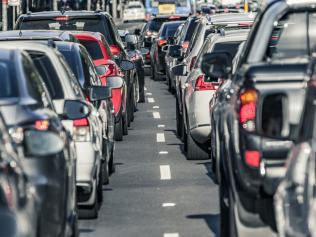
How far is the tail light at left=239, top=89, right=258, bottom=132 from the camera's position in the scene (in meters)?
10.1

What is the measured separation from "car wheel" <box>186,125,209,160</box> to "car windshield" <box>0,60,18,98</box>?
8437 mm

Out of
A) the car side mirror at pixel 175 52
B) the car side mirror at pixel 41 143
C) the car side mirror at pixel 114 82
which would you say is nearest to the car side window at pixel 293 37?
the car side mirror at pixel 41 143

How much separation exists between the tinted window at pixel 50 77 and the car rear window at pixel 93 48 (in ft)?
23.2

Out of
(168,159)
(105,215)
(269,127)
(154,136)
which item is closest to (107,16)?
(154,136)

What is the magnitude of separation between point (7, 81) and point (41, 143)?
4.74ft

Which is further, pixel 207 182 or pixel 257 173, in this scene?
pixel 207 182

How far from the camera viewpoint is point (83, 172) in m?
13.2

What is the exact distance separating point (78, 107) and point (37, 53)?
1.16 m

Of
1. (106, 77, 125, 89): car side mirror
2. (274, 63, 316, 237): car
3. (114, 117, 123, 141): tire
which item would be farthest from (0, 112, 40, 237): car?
(114, 117, 123, 141): tire

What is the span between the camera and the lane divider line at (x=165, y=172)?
1742 cm

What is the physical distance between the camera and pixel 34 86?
35.0 feet

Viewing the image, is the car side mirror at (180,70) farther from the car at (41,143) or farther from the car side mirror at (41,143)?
the car side mirror at (41,143)

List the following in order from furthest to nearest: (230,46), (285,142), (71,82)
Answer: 1. (230,46)
2. (71,82)
3. (285,142)

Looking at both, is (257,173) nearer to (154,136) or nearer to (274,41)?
(274,41)
